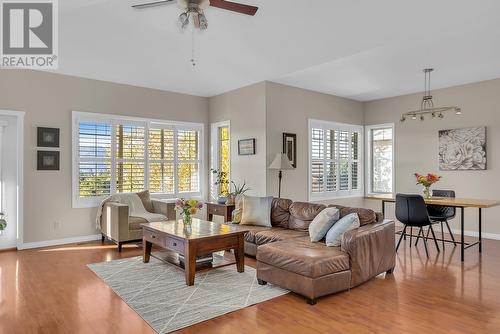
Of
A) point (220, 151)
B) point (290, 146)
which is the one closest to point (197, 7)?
point (290, 146)

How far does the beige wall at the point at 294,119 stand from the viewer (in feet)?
20.4

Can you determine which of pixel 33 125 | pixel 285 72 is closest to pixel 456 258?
pixel 285 72

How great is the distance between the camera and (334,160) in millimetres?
7480

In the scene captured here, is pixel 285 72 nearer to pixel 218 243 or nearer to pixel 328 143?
pixel 328 143

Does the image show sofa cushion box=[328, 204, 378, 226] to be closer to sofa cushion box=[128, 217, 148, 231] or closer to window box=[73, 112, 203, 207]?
sofa cushion box=[128, 217, 148, 231]

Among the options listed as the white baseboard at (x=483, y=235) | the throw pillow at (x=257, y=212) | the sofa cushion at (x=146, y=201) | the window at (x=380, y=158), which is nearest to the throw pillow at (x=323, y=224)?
the throw pillow at (x=257, y=212)

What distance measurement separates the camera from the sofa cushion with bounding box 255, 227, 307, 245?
438 centimetres

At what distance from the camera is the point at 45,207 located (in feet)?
18.4

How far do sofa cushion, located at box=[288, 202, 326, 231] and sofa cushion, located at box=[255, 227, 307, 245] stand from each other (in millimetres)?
134

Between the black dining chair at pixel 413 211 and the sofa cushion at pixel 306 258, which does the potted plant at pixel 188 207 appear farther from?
the black dining chair at pixel 413 211

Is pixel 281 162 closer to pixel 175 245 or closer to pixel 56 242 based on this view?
pixel 175 245

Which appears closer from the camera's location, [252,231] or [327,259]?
[327,259]

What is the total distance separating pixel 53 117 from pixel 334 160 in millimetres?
5442

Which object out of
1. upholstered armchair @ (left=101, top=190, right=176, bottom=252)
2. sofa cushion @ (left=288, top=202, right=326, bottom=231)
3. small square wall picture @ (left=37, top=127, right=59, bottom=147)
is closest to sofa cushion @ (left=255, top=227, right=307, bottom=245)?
sofa cushion @ (left=288, top=202, right=326, bottom=231)
